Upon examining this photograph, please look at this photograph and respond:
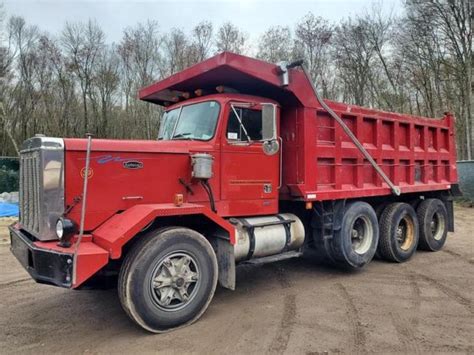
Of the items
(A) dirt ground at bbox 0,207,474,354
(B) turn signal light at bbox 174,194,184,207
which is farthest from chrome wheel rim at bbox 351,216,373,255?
(B) turn signal light at bbox 174,194,184,207

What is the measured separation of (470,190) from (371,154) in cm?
1334

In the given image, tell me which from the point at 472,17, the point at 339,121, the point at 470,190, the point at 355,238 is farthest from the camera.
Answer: the point at 472,17

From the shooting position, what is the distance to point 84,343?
421 cm

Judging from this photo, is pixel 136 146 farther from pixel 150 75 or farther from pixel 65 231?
pixel 150 75

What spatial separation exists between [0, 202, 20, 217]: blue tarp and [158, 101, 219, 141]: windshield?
10.4 m

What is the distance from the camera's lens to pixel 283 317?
15.9 feet

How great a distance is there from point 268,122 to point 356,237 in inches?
119

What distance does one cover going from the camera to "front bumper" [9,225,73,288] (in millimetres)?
3863

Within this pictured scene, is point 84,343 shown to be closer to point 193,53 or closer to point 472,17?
point 472,17

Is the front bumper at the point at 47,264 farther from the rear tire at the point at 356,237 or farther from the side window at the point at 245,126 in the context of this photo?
the rear tire at the point at 356,237

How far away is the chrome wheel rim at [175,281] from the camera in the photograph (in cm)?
436

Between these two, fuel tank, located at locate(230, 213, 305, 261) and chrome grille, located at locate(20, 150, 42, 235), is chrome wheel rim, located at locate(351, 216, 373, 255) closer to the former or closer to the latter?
fuel tank, located at locate(230, 213, 305, 261)

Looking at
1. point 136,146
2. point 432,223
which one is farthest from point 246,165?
point 432,223

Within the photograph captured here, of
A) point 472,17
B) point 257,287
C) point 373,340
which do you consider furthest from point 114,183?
point 472,17
